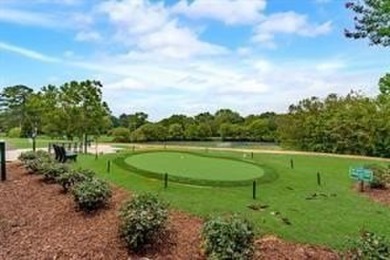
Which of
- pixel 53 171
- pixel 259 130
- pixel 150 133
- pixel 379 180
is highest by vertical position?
pixel 259 130

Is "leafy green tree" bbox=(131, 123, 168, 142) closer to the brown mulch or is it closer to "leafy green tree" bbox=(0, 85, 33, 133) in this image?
"leafy green tree" bbox=(0, 85, 33, 133)

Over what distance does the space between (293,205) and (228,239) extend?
3.51 m

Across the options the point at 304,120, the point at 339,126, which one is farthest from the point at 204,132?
the point at 339,126

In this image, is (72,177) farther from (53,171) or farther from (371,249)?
(371,249)

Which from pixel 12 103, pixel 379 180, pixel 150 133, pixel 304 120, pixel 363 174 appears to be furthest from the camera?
pixel 12 103

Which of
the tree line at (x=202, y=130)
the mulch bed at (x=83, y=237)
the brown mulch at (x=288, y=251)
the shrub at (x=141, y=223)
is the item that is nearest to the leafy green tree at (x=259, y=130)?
the tree line at (x=202, y=130)

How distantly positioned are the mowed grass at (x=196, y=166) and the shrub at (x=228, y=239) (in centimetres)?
504

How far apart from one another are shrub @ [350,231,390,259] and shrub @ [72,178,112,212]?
5.00 meters

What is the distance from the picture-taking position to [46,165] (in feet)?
45.2

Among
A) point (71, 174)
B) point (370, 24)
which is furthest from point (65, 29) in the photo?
point (370, 24)

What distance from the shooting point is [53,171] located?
42.7ft

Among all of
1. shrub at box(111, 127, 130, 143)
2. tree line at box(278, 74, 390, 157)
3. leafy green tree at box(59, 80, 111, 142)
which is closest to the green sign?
tree line at box(278, 74, 390, 157)

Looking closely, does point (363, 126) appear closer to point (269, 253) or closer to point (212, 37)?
point (212, 37)

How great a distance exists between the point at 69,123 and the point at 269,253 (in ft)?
74.9
